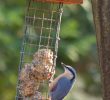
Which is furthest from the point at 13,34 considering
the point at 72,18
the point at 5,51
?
the point at 72,18

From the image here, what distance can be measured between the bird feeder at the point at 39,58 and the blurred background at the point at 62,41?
3.43 m

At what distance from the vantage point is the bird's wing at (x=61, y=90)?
673cm

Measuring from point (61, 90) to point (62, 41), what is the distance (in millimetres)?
4636

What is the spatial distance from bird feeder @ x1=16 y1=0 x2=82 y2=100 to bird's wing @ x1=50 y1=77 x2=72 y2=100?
3.9 inches

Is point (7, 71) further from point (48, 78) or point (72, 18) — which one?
point (48, 78)

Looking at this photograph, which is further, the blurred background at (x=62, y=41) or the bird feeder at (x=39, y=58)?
the blurred background at (x=62, y=41)

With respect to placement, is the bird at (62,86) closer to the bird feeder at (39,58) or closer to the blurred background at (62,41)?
the bird feeder at (39,58)

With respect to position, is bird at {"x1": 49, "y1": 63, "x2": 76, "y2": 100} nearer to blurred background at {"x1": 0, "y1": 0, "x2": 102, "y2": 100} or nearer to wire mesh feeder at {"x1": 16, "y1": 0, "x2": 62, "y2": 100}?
wire mesh feeder at {"x1": 16, "y1": 0, "x2": 62, "y2": 100}

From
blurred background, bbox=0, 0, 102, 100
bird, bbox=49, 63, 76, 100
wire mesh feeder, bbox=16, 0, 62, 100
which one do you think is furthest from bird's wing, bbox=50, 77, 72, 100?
blurred background, bbox=0, 0, 102, 100

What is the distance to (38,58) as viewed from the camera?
673 centimetres

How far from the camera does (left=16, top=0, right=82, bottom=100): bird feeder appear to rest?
263 inches

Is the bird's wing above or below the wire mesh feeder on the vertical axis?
below

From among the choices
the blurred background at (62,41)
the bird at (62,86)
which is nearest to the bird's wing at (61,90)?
the bird at (62,86)

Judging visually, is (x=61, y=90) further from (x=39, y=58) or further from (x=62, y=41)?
(x=62, y=41)
